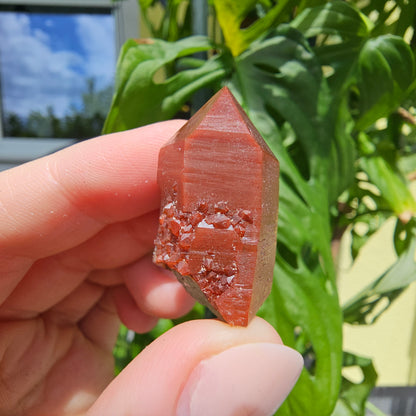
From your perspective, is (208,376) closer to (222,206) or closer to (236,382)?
(236,382)

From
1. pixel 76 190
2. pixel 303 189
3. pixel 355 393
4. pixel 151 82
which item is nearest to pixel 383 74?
pixel 303 189

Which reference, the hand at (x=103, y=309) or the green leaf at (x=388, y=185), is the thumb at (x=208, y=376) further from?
the green leaf at (x=388, y=185)

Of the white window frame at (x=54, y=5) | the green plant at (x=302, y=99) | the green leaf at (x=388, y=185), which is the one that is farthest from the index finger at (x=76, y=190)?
the white window frame at (x=54, y=5)

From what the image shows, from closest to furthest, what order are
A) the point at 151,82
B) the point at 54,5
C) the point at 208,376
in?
the point at 208,376 → the point at 151,82 → the point at 54,5

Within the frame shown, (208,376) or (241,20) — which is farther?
(241,20)

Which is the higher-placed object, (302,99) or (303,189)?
(302,99)

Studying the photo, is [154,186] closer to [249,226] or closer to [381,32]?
[249,226]

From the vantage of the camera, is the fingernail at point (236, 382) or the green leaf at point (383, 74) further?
the green leaf at point (383, 74)
